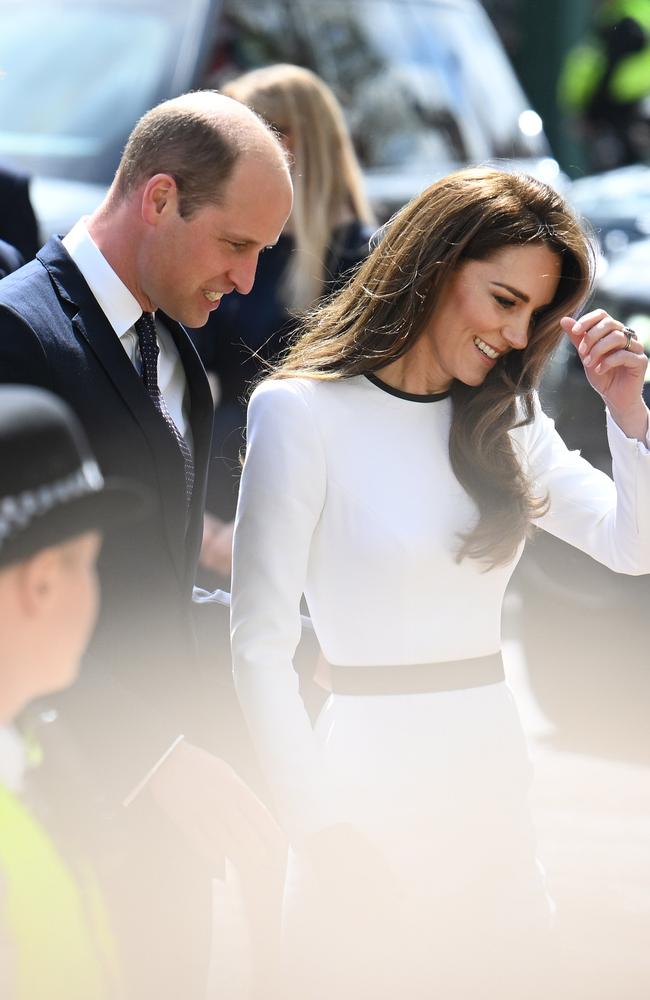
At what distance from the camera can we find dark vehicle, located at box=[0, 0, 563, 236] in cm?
548

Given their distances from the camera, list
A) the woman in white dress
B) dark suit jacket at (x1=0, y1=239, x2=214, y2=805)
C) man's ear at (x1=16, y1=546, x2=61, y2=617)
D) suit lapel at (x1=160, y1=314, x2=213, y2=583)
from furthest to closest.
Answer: suit lapel at (x1=160, y1=314, x2=213, y2=583), the woman in white dress, dark suit jacket at (x1=0, y1=239, x2=214, y2=805), man's ear at (x1=16, y1=546, x2=61, y2=617)

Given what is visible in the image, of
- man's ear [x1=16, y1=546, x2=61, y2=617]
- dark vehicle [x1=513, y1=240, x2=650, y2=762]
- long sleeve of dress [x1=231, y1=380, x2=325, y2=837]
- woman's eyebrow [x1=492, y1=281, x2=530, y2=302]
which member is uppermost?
man's ear [x1=16, y1=546, x2=61, y2=617]

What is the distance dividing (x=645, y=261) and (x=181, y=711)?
8.54 ft

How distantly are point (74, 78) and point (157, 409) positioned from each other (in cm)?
404

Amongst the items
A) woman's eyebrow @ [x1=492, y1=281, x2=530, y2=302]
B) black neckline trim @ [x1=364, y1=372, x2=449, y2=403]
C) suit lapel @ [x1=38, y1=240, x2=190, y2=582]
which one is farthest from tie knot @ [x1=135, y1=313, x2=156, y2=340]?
woman's eyebrow @ [x1=492, y1=281, x2=530, y2=302]

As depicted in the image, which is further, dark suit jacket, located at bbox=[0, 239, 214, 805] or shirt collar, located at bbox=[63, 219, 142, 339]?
shirt collar, located at bbox=[63, 219, 142, 339]

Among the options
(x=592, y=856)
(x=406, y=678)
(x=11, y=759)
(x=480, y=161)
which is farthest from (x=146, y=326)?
(x=480, y=161)

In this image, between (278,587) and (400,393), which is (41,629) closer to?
(278,587)

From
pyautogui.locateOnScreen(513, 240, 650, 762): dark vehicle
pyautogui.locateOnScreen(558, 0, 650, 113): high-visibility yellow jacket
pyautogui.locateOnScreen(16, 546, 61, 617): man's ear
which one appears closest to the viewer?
pyautogui.locateOnScreen(16, 546, 61, 617): man's ear

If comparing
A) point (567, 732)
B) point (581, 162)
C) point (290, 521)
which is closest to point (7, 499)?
point (290, 521)

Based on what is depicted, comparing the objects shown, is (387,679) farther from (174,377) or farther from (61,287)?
(61,287)

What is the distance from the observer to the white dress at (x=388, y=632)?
1924mm

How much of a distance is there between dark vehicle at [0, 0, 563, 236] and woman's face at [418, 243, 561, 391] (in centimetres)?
298

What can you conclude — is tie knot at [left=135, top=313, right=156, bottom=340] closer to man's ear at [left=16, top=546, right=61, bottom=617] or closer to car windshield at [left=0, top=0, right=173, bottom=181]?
man's ear at [left=16, top=546, right=61, bottom=617]
